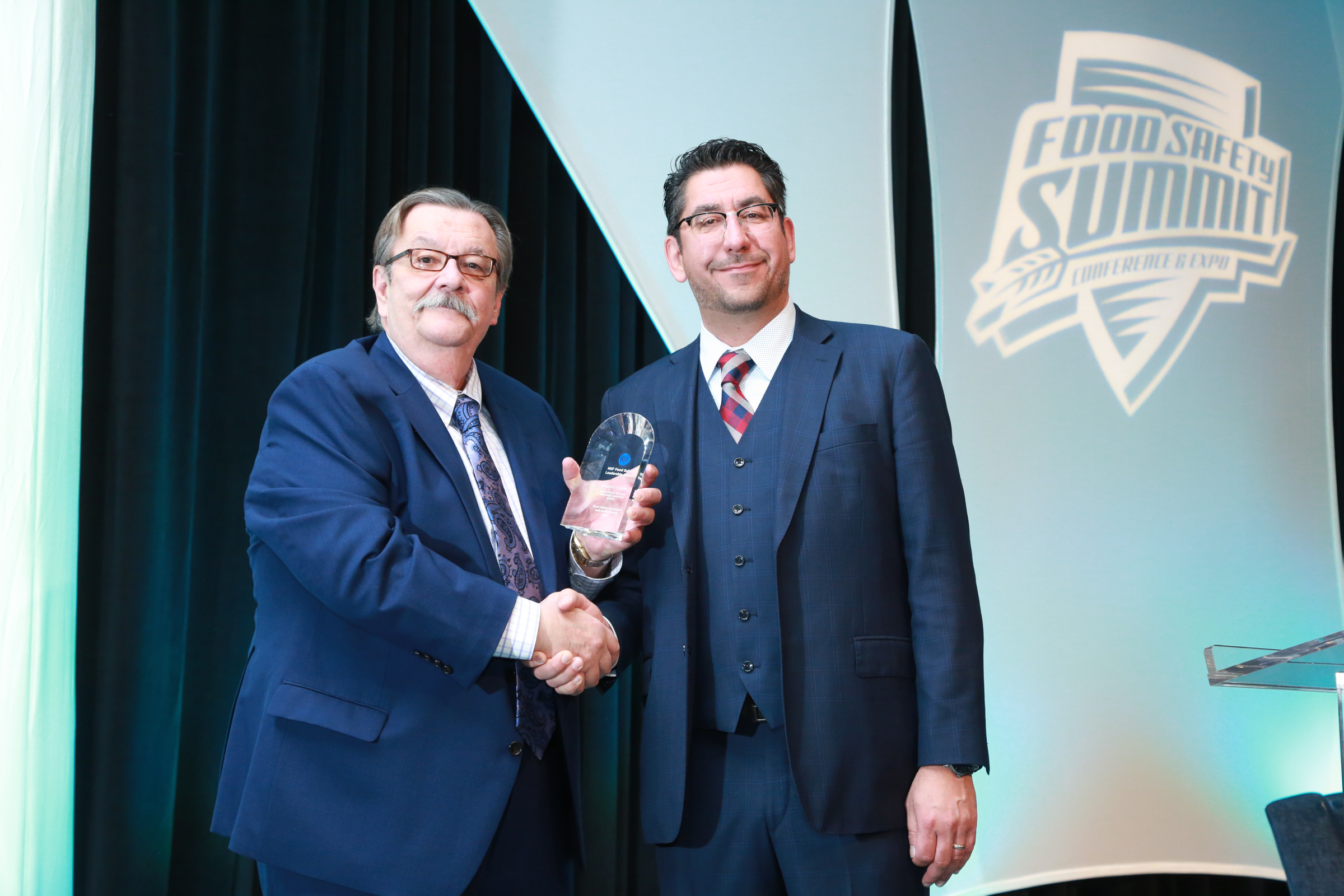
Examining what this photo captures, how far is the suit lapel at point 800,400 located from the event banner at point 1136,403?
175 cm

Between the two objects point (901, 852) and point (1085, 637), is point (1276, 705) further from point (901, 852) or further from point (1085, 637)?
point (901, 852)

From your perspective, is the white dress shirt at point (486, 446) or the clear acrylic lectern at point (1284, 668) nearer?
the clear acrylic lectern at point (1284, 668)

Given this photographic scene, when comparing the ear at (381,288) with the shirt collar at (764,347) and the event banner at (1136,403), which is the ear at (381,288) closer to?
the shirt collar at (764,347)

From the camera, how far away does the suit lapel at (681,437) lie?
5.63ft

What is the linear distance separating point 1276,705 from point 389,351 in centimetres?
328

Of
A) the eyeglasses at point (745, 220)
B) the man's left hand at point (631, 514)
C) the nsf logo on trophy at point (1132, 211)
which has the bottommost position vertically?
the man's left hand at point (631, 514)

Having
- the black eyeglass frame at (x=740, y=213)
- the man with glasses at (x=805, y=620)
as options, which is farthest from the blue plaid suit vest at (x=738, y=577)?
the black eyeglass frame at (x=740, y=213)

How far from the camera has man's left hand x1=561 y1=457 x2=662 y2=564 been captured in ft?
5.55

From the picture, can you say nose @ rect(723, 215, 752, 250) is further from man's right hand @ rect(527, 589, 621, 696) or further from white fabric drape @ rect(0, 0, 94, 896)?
white fabric drape @ rect(0, 0, 94, 896)

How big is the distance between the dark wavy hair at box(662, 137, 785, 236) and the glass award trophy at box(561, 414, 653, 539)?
0.42m

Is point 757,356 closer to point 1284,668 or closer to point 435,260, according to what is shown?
point 435,260

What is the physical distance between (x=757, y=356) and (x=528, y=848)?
932 millimetres

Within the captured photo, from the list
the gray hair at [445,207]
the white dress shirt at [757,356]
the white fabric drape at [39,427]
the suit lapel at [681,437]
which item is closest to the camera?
the suit lapel at [681,437]

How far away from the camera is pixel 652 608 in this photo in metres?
1.75
